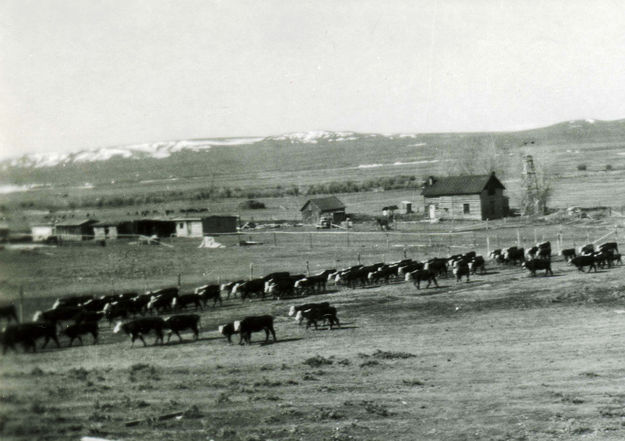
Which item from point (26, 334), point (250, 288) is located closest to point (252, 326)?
point (26, 334)

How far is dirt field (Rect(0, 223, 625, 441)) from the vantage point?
11.6m

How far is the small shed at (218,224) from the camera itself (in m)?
59.1

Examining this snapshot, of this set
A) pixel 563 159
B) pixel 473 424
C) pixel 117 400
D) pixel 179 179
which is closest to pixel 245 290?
pixel 117 400

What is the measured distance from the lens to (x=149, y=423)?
12008mm

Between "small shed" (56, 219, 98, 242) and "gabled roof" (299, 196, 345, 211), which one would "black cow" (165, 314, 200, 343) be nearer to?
"small shed" (56, 219, 98, 242)

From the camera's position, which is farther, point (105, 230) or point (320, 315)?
point (105, 230)

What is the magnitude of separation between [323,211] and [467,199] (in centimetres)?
1467

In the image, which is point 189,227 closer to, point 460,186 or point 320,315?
point 460,186

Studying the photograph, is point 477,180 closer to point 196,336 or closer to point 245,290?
point 245,290

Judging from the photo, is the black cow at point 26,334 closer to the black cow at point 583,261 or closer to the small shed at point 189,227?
the black cow at point 583,261

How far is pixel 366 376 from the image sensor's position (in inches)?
600

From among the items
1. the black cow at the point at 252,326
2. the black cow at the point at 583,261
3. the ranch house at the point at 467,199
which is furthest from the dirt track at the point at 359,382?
the ranch house at the point at 467,199

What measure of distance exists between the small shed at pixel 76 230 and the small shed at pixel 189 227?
7.69 m

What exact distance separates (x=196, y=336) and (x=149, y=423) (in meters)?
9.19
